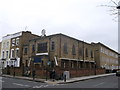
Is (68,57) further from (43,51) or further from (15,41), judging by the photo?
(15,41)

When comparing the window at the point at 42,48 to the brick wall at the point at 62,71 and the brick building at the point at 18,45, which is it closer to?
the brick wall at the point at 62,71

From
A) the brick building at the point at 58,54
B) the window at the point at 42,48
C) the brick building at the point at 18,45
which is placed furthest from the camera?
the brick building at the point at 18,45

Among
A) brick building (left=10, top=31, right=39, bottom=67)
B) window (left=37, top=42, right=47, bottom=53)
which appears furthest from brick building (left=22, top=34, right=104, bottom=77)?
brick building (left=10, top=31, right=39, bottom=67)

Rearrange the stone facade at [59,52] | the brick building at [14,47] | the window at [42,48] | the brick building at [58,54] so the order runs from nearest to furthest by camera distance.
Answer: the brick building at [58,54]
the stone facade at [59,52]
the window at [42,48]
the brick building at [14,47]

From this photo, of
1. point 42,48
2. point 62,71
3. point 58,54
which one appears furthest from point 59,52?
point 42,48

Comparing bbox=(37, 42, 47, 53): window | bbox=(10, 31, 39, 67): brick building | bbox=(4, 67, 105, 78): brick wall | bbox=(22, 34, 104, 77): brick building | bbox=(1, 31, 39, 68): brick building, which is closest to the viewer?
bbox=(4, 67, 105, 78): brick wall

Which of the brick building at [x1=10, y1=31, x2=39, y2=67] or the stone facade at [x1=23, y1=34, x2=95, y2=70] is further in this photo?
the brick building at [x1=10, y1=31, x2=39, y2=67]

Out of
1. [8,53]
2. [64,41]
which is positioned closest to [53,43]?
[64,41]

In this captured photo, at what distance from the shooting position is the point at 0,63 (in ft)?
145

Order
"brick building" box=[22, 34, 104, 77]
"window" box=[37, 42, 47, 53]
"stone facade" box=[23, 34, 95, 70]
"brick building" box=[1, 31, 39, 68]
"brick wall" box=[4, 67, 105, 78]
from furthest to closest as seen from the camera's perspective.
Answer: "brick building" box=[1, 31, 39, 68]
"window" box=[37, 42, 47, 53]
"stone facade" box=[23, 34, 95, 70]
"brick building" box=[22, 34, 104, 77]
"brick wall" box=[4, 67, 105, 78]

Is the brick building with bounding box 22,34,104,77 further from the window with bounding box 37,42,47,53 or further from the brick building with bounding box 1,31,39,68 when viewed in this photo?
the brick building with bounding box 1,31,39,68

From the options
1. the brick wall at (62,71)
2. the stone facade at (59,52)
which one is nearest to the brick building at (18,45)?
the stone facade at (59,52)

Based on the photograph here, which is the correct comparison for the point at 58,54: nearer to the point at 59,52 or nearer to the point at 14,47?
the point at 59,52

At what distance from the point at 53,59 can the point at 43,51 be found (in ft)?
10.6
